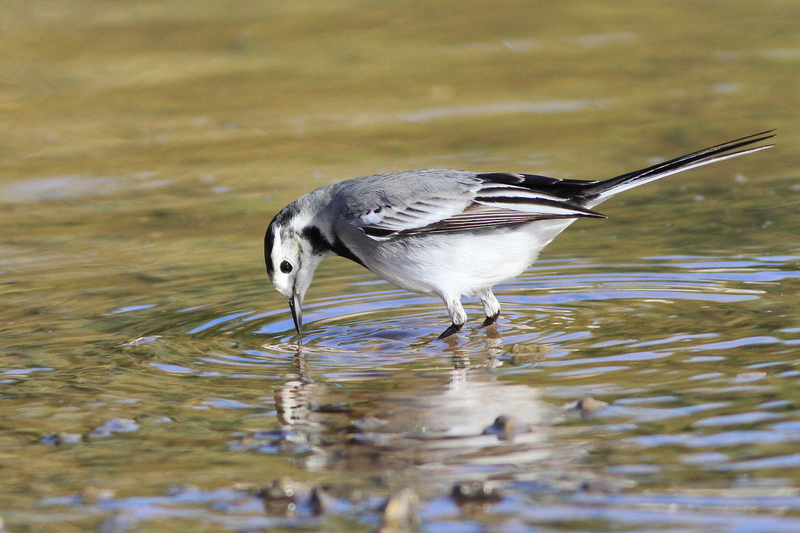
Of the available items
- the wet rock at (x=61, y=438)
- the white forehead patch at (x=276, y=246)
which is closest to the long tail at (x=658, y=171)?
the white forehead patch at (x=276, y=246)

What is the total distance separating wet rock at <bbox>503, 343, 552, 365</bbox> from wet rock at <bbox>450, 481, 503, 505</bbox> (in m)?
2.07

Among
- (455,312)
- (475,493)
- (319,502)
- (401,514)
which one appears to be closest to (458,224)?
(455,312)

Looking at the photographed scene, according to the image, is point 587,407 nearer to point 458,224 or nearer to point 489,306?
point 458,224

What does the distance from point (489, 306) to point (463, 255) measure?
0.55 meters

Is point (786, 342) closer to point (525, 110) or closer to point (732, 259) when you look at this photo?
point (732, 259)

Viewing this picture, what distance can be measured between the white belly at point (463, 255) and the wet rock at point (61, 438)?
100 inches

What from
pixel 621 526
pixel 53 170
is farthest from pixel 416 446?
pixel 53 170

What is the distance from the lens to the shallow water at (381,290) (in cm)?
456

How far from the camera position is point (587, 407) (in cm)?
533

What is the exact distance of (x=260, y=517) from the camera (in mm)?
4309

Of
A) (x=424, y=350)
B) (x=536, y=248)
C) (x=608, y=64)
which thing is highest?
(x=608, y=64)

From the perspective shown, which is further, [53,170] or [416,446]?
[53,170]

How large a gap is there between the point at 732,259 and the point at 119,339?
4455mm

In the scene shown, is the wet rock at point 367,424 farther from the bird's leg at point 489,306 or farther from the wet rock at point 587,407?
the bird's leg at point 489,306
